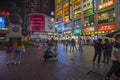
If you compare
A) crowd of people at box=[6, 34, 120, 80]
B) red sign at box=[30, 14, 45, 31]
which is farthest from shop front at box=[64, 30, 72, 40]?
crowd of people at box=[6, 34, 120, 80]

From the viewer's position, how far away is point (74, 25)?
294 ft

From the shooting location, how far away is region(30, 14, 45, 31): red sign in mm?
79588

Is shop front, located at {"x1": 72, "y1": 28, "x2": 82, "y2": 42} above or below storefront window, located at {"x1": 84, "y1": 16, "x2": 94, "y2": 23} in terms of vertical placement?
below

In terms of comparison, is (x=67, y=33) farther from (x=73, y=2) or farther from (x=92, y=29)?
(x=92, y=29)

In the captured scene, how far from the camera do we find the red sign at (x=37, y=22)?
79.6m

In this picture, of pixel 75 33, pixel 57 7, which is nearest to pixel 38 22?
pixel 75 33

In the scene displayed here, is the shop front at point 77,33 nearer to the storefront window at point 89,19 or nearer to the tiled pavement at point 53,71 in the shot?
the storefront window at point 89,19

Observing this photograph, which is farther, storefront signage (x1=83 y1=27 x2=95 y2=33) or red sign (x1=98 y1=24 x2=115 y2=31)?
storefront signage (x1=83 y1=27 x2=95 y2=33)

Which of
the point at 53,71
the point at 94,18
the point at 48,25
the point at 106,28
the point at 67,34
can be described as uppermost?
the point at 94,18

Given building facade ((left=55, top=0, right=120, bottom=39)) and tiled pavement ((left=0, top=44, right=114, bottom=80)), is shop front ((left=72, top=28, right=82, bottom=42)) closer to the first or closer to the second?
building facade ((left=55, top=0, right=120, bottom=39))

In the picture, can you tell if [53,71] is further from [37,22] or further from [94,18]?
[37,22]

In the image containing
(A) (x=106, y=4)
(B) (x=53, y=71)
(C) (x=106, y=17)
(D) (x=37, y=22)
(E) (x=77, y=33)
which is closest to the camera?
(B) (x=53, y=71)

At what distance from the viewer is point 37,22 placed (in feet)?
266

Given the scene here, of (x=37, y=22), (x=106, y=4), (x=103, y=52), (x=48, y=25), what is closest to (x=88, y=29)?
(x=106, y=4)
